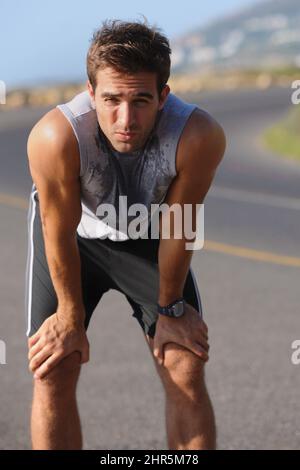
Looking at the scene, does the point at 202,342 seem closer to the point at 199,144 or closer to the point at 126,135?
the point at 199,144

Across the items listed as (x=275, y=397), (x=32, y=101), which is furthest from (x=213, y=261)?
(x=32, y=101)

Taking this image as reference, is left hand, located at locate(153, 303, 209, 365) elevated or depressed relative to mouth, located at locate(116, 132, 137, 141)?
depressed

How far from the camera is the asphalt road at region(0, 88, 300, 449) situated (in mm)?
5852

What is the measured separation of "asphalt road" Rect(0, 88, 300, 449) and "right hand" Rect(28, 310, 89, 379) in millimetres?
1523

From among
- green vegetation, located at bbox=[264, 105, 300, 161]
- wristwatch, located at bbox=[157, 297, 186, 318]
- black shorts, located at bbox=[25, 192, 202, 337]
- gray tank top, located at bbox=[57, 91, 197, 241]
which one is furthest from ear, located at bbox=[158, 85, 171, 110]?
green vegetation, located at bbox=[264, 105, 300, 161]

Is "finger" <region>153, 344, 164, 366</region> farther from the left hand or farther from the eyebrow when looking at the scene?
the eyebrow

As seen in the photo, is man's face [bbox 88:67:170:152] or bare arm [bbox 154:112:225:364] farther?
bare arm [bbox 154:112:225:364]

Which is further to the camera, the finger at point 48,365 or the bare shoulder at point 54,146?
the finger at point 48,365

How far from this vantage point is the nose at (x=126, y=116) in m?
3.69

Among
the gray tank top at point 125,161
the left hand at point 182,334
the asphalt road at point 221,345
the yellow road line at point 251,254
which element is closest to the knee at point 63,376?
the left hand at point 182,334

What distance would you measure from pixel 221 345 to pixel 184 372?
3253 mm

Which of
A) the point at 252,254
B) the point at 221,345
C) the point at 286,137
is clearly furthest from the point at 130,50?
the point at 286,137

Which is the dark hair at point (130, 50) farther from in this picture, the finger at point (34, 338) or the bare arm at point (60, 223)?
the finger at point (34, 338)

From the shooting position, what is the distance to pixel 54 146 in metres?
3.83
